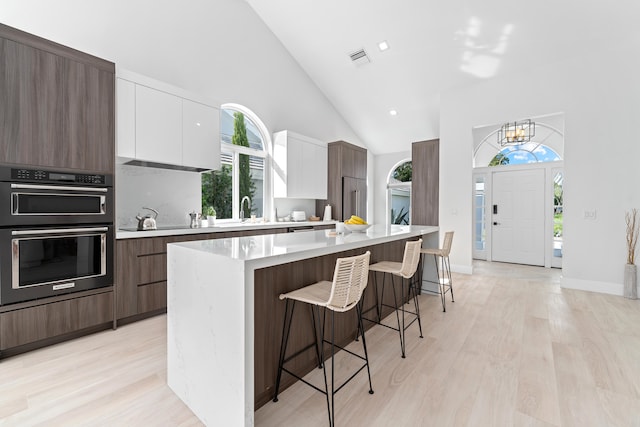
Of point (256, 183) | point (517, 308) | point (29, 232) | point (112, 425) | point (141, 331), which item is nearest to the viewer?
point (112, 425)

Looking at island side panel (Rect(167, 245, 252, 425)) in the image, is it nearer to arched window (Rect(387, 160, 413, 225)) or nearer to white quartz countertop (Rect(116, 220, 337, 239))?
white quartz countertop (Rect(116, 220, 337, 239))

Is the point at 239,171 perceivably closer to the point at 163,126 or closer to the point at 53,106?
the point at 163,126

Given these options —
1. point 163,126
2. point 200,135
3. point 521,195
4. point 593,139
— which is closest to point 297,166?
point 200,135

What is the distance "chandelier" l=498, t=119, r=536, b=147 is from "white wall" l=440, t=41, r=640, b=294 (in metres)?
0.33

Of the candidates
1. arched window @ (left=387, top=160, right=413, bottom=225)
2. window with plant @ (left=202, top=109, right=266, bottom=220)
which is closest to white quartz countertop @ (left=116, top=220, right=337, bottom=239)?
window with plant @ (left=202, top=109, right=266, bottom=220)

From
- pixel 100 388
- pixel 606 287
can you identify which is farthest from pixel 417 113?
pixel 100 388

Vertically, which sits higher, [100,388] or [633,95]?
[633,95]

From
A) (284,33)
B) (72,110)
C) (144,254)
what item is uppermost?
(284,33)

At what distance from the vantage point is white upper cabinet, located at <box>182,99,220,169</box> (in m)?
3.38

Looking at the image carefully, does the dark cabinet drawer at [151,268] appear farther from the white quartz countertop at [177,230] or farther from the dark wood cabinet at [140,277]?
the white quartz countertop at [177,230]

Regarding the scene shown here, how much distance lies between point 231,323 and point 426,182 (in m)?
5.17

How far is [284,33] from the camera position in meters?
5.18

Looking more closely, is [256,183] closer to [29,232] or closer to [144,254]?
[144,254]

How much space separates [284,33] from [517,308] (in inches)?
211
